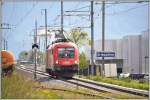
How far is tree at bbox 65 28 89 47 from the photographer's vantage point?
42.9 ft

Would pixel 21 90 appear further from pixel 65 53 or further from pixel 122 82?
pixel 122 82

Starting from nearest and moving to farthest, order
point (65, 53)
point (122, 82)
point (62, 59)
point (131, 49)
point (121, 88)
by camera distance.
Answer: point (121, 88) < point (131, 49) < point (122, 82) < point (62, 59) < point (65, 53)

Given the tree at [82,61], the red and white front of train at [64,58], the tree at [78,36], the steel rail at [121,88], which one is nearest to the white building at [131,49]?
the tree at [82,61]

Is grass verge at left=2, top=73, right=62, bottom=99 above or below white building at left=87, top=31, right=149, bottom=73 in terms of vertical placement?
below

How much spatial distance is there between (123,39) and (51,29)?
1.81 meters

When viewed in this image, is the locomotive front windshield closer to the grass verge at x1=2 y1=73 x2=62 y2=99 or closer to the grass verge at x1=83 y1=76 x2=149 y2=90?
the grass verge at x1=83 y1=76 x2=149 y2=90

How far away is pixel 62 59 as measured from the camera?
1350 centimetres

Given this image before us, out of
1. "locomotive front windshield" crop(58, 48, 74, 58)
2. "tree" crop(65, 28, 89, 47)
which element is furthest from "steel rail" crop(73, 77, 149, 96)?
"tree" crop(65, 28, 89, 47)

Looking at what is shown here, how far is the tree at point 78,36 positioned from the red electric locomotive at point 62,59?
134 mm

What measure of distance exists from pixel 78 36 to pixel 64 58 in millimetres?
751

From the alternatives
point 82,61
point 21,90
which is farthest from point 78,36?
point 21,90

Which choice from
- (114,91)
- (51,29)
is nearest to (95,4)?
(51,29)

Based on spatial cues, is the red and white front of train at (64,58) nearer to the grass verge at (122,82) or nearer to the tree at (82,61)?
the tree at (82,61)

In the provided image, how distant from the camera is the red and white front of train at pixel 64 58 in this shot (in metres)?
13.2
